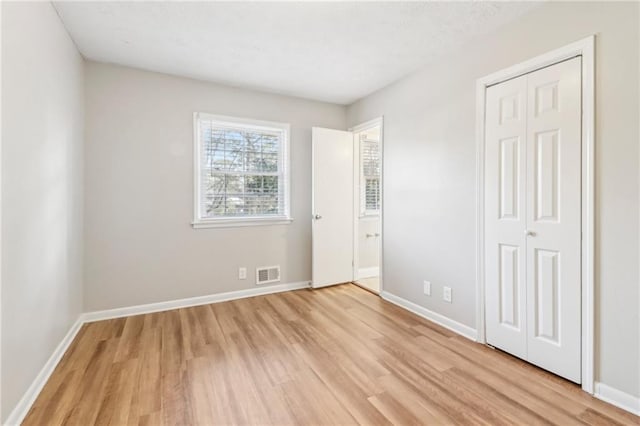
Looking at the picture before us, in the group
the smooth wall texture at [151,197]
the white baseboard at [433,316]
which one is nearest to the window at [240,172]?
the smooth wall texture at [151,197]

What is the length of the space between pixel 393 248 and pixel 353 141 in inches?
65.2

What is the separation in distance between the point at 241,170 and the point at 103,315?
210cm

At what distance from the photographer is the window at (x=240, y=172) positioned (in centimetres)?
348

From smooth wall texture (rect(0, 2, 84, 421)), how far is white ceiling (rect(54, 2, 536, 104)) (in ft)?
1.21

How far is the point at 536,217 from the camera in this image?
2.15 metres

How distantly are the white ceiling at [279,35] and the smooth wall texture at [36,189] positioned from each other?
0.37 meters

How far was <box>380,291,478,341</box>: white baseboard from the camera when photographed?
261 centimetres

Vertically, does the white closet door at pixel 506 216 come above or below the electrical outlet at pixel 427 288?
above

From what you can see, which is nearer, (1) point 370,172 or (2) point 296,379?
(2) point 296,379

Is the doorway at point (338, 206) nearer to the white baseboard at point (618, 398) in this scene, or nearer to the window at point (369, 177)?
the window at point (369, 177)

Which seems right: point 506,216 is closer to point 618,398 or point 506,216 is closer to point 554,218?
point 554,218

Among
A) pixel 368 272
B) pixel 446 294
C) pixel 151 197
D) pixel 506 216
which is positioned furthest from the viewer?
pixel 368 272

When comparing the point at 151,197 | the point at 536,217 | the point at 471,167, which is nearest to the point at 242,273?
the point at 151,197

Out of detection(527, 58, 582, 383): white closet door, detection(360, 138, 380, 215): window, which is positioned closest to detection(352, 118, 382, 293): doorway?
detection(360, 138, 380, 215): window
